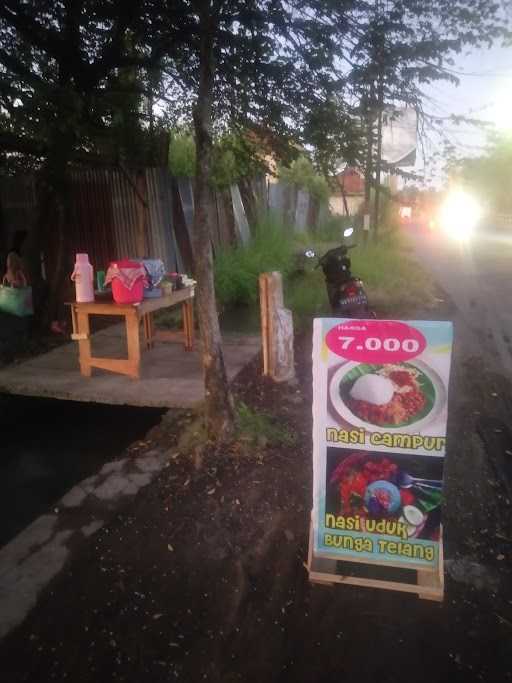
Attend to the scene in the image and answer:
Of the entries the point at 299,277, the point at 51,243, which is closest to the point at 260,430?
the point at 51,243

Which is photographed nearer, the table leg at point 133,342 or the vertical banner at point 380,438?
the vertical banner at point 380,438

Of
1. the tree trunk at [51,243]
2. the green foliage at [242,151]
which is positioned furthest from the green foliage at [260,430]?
the tree trunk at [51,243]

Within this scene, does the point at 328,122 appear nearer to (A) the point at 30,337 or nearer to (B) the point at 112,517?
(B) the point at 112,517

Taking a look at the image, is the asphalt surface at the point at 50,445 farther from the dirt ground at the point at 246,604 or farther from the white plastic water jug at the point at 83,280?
the white plastic water jug at the point at 83,280

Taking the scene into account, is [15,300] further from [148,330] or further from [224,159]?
[224,159]

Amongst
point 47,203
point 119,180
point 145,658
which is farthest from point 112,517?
point 119,180

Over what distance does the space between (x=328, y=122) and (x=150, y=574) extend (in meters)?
4.05

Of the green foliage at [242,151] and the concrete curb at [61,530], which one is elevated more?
the green foliage at [242,151]

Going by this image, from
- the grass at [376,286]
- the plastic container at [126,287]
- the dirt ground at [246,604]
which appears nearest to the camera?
the dirt ground at [246,604]

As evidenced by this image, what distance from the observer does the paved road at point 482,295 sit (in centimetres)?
682

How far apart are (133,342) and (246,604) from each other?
3055mm

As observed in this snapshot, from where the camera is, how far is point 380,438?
2.47 metres

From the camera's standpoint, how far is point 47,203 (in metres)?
6.70

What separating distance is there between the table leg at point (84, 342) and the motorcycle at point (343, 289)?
3.34 metres
